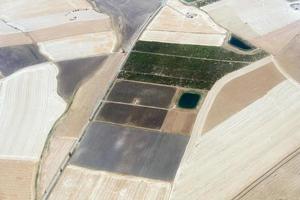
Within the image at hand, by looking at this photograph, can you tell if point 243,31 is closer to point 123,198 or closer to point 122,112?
point 122,112

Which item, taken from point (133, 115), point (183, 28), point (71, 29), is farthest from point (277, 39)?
point (71, 29)

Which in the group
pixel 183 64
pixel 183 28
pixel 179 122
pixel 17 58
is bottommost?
pixel 17 58

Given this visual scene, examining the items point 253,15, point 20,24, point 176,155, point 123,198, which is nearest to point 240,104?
point 176,155

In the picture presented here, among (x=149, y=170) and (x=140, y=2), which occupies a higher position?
(x=149, y=170)

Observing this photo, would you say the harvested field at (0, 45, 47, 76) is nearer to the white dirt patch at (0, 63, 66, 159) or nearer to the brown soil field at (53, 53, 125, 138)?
the white dirt patch at (0, 63, 66, 159)

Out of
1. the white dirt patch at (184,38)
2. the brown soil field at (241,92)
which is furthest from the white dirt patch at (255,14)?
the brown soil field at (241,92)

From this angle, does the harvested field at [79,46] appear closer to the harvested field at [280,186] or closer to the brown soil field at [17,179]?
the brown soil field at [17,179]

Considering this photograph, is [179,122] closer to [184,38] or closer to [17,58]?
[184,38]
